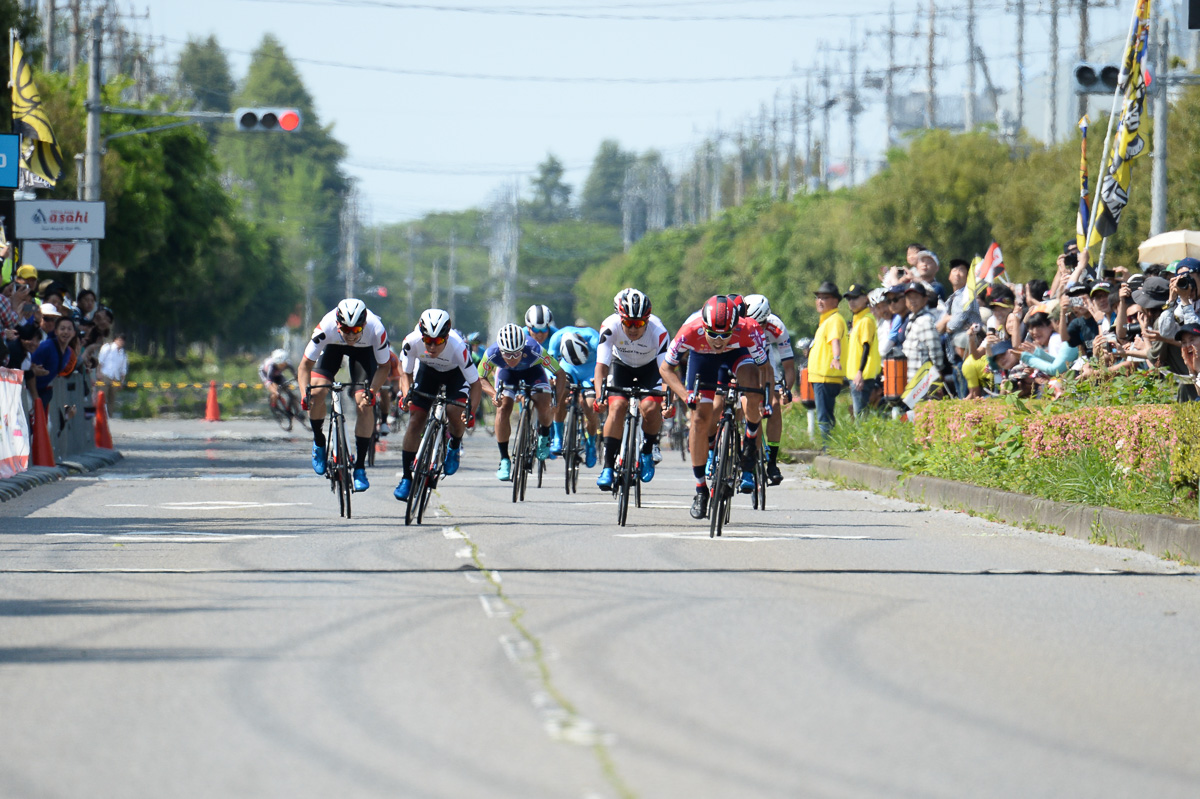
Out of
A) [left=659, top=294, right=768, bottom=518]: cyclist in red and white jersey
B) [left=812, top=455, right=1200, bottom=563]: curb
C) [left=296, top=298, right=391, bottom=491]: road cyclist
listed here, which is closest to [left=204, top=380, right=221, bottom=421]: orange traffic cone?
[left=812, top=455, right=1200, bottom=563]: curb

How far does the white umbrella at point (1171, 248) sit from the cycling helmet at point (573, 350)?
5.73 metres

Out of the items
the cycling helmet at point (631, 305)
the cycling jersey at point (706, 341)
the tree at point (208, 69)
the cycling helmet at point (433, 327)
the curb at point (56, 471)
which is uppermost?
the tree at point (208, 69)

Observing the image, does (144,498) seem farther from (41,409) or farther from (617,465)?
(617,465)

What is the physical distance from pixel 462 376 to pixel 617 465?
5.00 feet

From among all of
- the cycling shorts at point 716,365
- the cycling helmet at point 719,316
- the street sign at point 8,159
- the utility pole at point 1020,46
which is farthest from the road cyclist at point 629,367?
the utility pole at point 1020,46

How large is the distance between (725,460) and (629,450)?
1.24m

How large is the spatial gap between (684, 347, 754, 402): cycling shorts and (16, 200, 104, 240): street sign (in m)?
14.8

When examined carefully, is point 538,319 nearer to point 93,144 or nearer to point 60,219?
point 60,219

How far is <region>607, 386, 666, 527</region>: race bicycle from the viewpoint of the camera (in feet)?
43.2

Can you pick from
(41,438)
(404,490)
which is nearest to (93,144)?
(41,438)

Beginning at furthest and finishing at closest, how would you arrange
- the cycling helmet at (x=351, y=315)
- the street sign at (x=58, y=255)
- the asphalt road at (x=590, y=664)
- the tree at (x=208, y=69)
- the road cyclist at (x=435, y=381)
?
1. the tree at (x=208, y=69)
2. the street sign at (x=58, y=255)
3. the road cyclist at (x=435, y=381)
4. the cycling helmet at (x=351, y=315)
5. the asphalt road at (x=590, y=664)

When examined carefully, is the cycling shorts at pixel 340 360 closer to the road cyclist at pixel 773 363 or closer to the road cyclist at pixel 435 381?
the road cyclist at pixel 435 381

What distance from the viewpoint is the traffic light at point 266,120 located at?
2855 cm

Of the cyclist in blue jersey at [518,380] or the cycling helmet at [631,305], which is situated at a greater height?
the cycling helmet at [631,305]
